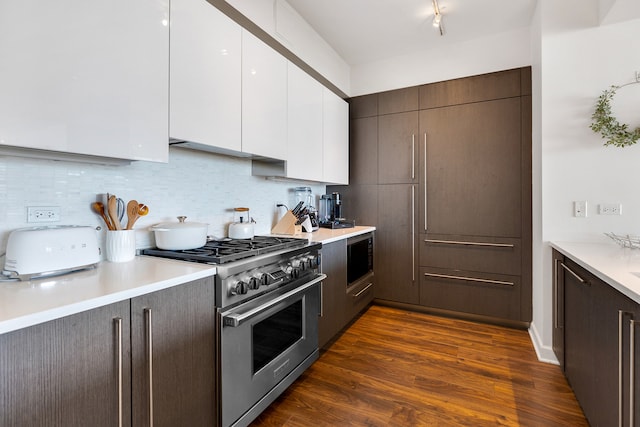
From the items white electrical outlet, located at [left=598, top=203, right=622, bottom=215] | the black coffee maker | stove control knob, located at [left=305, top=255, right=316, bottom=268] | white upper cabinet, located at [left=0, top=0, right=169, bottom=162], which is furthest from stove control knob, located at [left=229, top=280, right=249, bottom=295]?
white electrical outlet, located at [left=598, top=203, right=622, bottom=215]

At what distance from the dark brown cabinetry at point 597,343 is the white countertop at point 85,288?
165 centimetres

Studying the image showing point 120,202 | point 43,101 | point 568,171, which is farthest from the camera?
point 568,171

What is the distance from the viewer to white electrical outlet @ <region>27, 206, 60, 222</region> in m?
1.28

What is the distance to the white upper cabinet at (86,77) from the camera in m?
1.00

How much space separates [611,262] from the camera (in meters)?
1.47

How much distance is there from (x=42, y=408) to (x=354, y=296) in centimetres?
227

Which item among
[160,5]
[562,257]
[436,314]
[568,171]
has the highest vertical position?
[160,5]

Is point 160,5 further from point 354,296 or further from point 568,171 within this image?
point 568,171

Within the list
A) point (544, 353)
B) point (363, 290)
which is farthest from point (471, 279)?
point (363, 290)

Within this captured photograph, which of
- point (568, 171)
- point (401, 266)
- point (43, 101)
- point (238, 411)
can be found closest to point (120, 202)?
point (43, 101)

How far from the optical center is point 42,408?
850mm

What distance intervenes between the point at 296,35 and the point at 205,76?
1.16 metres

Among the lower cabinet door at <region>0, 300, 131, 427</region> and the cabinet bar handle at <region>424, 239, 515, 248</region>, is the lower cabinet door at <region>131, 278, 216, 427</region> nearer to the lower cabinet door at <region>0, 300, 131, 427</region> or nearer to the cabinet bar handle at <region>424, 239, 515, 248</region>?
the lower cabinet door at <region>0, 300, 131, 427</region>

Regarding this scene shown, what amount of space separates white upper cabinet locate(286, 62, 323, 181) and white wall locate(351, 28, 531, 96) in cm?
86
